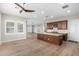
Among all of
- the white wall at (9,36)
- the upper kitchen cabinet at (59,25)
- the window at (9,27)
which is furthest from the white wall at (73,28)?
the window at (9,27)

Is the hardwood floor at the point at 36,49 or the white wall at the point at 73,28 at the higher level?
the white wall at the point at 73,28

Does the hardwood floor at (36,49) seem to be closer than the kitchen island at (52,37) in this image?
Yes

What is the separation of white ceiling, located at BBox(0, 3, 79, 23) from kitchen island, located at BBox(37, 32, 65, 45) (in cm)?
41

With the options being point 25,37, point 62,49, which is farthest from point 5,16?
point 62,49

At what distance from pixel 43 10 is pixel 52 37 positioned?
68 centimetres

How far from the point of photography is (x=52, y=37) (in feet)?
6.34

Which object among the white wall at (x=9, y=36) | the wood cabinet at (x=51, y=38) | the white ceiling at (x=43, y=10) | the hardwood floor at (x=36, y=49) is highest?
the white ceiling at (x=43, y=10)

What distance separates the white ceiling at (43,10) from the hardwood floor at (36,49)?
0.61m

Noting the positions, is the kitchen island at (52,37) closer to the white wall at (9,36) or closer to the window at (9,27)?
the white wall at (9,36)

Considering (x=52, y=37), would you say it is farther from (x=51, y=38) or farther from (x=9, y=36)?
(x=9, y=36)

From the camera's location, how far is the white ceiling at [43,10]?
62.8 inches

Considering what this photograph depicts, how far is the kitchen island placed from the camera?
1.83m

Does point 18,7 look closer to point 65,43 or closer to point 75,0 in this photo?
point 75,0

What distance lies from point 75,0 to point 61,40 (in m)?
0.91
